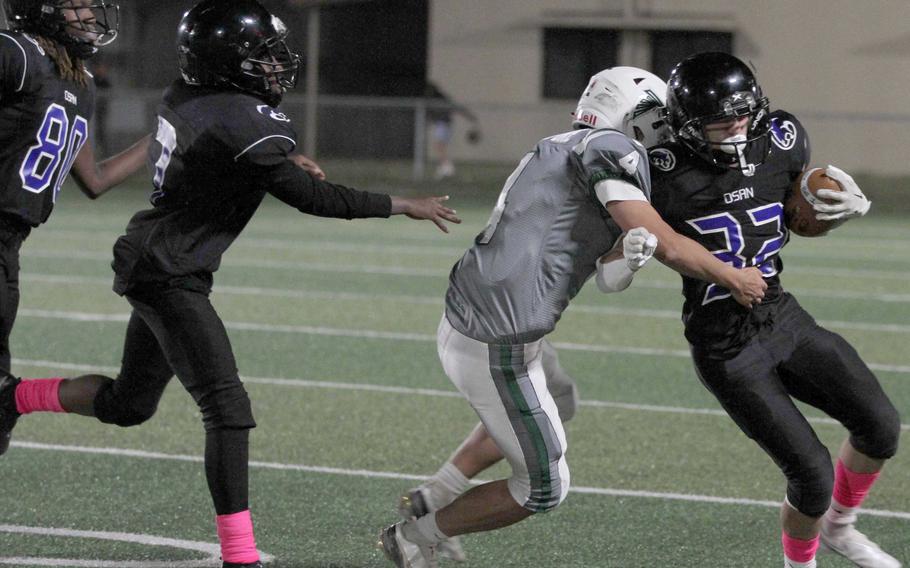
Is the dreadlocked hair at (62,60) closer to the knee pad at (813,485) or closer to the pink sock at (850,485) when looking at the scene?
the knee pad at (813,485)

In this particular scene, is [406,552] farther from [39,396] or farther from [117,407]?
[39,396]

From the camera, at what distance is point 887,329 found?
9.03m

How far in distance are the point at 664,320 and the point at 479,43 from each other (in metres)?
18.2

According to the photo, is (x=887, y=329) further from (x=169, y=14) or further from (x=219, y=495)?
(x=169, y=14)

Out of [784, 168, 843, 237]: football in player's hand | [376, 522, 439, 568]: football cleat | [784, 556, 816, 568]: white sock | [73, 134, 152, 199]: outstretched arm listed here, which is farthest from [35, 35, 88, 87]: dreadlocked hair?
[784, 556, 816, 568]: white sock

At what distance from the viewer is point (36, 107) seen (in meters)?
4.32

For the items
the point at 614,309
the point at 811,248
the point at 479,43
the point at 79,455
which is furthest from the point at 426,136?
the point at 79,455

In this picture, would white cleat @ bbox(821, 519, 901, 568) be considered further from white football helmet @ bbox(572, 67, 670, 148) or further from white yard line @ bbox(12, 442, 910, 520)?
white football helmet @ bbox(572, 67, 670, 148)

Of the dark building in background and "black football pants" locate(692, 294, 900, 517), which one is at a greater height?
"black football pants" locate(692, 294, 900, 517)

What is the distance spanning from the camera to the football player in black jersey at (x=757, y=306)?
3.78m

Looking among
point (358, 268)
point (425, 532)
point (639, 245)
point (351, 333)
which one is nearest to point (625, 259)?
point (639, 245)

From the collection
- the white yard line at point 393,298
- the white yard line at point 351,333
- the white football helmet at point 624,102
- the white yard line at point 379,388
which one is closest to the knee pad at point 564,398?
the white football helmet at point 624,102

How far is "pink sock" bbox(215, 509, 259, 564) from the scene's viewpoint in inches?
149

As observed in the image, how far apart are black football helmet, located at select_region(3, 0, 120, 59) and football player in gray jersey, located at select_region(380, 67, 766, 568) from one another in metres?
1.47
